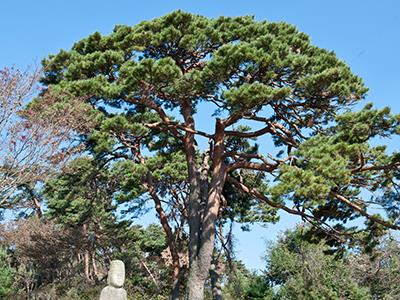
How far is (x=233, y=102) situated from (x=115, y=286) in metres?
3.61

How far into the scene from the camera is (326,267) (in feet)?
52.3

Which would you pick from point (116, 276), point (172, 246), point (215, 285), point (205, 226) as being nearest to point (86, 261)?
point (215, 285)

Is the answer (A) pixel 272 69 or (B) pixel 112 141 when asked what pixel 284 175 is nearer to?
(A) pixel 272 69

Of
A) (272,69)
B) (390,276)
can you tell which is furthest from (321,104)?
(390,276)

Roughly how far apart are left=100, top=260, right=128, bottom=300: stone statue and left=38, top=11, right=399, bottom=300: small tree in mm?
2392

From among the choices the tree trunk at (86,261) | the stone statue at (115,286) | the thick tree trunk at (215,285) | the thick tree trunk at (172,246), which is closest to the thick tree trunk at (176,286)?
the thick tree trunk at (172,246)

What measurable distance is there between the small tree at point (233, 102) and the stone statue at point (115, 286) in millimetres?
2392

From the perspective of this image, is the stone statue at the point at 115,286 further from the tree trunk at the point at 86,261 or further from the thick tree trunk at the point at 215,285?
the tree trunk at the point at 86,261

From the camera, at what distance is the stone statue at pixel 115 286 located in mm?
7203

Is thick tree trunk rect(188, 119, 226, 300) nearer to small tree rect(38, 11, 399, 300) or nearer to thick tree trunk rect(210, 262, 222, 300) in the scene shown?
small tree rect(38, 11, 399, 300)

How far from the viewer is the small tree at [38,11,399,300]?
26.4 feet

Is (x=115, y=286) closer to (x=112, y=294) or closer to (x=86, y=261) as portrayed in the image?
(x=112, y=294)

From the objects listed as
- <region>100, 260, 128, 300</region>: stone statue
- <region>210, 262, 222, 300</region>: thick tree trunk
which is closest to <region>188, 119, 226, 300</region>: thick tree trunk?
<region>210, 262, 222, 300</region>: thick tree trunk

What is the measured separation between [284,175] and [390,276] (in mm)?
10800
